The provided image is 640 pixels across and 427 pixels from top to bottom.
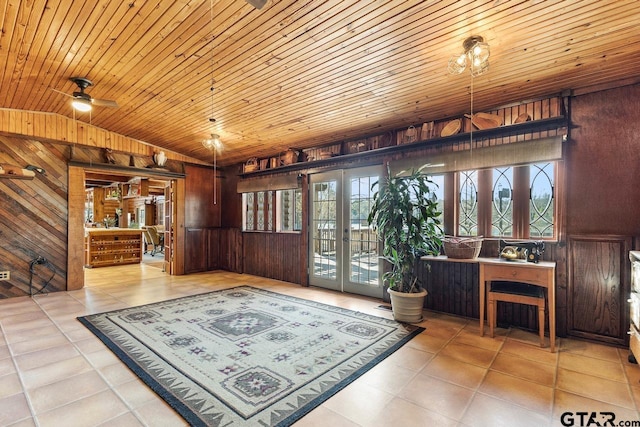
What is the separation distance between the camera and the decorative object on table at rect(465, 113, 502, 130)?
3.47 metres

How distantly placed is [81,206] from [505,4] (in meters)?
6.26

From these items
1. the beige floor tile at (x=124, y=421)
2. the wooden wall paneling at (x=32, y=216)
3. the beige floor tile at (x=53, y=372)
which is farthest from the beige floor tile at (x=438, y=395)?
the wooden wall paneling at (x=32, y=216)

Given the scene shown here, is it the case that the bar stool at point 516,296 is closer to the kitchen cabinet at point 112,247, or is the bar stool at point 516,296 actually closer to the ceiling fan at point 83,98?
the ceiling fan at point 83,98

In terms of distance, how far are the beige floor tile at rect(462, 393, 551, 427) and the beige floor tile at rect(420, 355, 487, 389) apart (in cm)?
21

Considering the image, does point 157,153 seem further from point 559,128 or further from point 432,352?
point 559,128

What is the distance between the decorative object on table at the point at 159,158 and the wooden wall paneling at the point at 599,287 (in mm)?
6495

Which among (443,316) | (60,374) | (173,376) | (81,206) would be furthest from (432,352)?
(81,206)

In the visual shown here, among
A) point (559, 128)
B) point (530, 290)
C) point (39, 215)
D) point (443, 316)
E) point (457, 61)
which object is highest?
point (457, 61)

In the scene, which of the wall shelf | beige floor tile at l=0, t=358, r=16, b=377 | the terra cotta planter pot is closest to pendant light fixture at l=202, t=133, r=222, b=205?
the wall shelf

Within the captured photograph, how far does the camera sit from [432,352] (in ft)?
8.98

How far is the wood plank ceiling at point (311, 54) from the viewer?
2223 millimetres

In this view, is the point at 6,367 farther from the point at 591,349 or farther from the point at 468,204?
the point at 591,349

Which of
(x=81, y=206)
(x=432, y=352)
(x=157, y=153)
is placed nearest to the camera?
(x=432, y=352)

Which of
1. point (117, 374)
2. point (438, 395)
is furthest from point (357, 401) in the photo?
point (117, 374)
